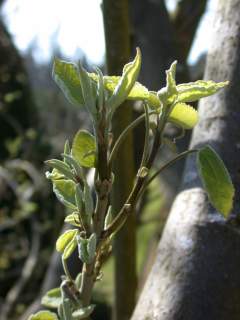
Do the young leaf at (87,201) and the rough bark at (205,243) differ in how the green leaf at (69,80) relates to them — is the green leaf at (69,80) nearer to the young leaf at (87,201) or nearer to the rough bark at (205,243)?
the young leaf at (87,201)

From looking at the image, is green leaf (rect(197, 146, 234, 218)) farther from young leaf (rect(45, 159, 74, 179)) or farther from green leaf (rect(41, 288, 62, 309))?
green leaf (rect(41, 288, 62, 309))

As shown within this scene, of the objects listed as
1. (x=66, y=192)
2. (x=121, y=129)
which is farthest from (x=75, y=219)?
(x=121, y=129)

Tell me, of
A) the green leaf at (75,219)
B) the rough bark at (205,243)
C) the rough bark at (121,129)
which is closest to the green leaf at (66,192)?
the green leaf at (75,219)

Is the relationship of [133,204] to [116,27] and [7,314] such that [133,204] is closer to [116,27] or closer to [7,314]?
[116,27]

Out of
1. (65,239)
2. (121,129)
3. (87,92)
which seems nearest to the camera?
(87,92)

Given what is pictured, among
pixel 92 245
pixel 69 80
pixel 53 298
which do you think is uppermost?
pixel 69 80

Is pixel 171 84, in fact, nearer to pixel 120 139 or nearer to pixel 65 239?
pixel 120 139

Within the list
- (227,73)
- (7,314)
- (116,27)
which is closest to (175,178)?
(116,27)

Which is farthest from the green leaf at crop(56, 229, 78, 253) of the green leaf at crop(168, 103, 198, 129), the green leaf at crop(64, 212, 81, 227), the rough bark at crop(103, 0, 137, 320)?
the rough bark at crop(103, 0, 137, 320)
